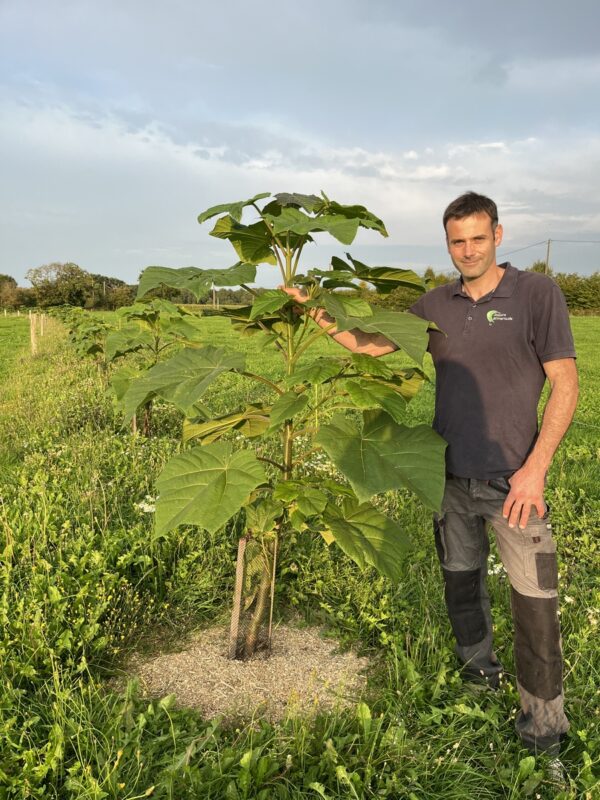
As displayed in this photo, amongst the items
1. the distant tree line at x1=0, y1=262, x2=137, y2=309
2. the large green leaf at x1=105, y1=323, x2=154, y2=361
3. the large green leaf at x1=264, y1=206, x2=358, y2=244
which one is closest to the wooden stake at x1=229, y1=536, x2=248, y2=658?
the large green leaf at x1=264, y1=206, x2=358, y2=244

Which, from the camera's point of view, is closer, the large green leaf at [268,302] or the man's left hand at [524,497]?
the large green leaf at [268,302]

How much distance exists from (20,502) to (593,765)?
356 cm

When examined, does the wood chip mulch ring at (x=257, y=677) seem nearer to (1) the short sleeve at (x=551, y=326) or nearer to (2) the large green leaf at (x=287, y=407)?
(2) the large green leaf at (x=287, y=407)

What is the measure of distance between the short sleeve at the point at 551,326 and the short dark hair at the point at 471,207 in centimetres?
38

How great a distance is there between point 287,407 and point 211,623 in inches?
66.6

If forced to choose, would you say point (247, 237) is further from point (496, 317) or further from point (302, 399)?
point (496, 317)

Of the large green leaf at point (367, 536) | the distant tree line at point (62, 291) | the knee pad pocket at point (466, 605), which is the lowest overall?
the knee pad pocket at point (466, 605)

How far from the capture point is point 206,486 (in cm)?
200

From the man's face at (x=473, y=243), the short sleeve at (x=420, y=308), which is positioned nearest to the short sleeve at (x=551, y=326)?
the man's face at (x=473, y=243)

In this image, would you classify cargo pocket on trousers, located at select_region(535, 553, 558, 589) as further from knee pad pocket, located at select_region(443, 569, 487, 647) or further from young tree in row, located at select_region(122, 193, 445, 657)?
young tree in row, located at select_region(122, 193, 445, 657)

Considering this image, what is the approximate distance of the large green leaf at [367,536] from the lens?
2115 mm

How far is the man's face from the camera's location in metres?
2.44

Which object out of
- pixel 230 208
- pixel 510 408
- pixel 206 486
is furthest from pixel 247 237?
pixel 510 408

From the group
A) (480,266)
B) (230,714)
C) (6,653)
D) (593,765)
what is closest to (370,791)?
(230,714)
